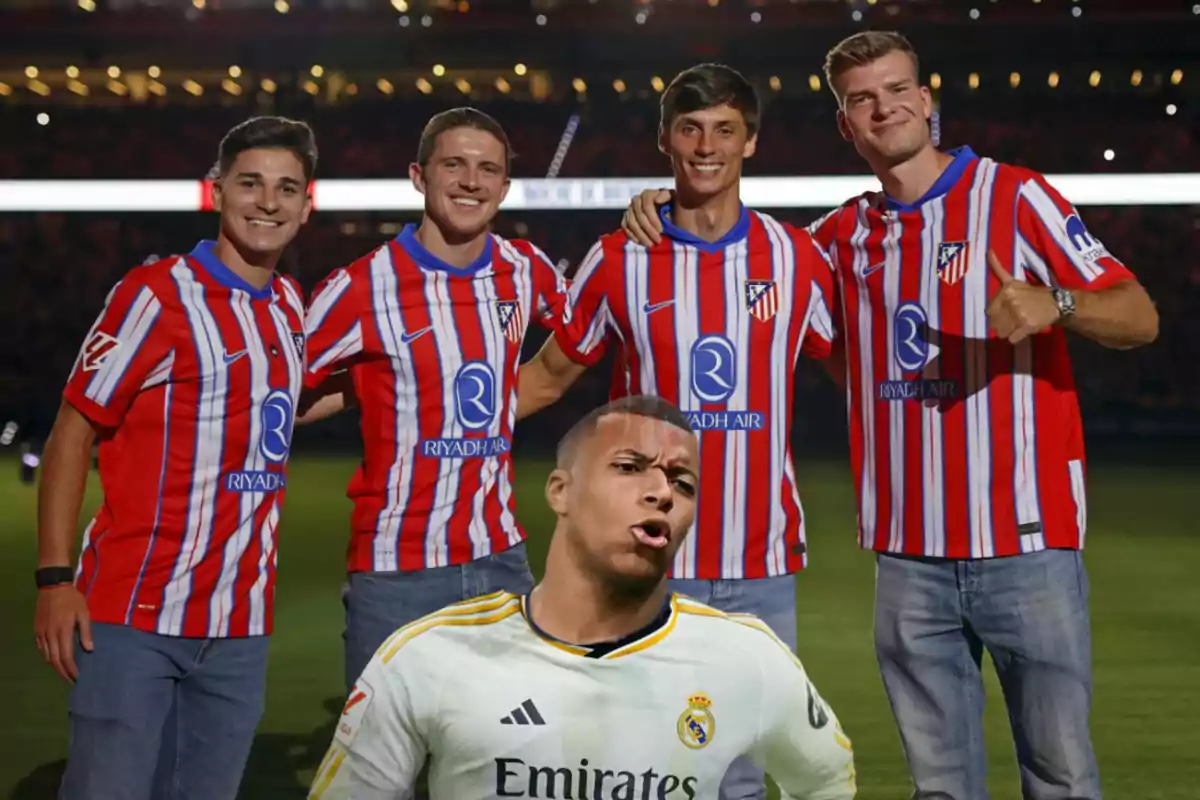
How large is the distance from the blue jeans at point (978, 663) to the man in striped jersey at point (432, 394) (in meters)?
0.90

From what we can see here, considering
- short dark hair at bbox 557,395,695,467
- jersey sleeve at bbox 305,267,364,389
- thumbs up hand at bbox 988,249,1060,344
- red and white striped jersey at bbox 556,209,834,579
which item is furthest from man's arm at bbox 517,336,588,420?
short dark hair at bbox 557,395,695,467

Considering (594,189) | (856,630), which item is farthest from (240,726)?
(594,189)

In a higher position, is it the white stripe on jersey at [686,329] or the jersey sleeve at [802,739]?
the white stripe on jersey at [686,329]

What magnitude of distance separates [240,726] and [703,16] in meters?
16.8

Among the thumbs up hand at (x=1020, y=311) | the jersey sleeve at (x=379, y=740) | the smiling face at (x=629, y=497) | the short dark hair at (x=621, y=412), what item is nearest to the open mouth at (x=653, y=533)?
the smiling face at (x=629, y=497)

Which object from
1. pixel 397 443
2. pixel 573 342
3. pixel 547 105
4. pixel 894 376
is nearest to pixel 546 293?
pixel 573 342

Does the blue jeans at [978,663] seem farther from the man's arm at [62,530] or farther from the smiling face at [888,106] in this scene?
the man's arm at [62,530]

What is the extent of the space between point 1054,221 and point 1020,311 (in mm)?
402

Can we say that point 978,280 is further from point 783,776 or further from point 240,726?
point 240,726

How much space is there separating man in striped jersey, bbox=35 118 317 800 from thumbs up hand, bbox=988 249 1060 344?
58.6 inches

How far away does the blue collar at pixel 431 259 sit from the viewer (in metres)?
3.22

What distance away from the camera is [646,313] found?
311cm

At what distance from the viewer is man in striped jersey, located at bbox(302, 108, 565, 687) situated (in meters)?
3.10

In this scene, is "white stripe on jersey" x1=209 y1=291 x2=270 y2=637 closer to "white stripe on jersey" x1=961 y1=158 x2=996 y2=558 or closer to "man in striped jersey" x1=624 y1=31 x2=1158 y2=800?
"man in striped jersey" x1=624 y1=31 x2=1158 y2=800
